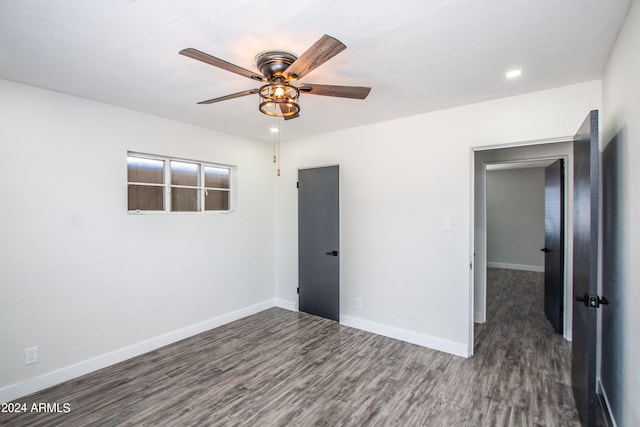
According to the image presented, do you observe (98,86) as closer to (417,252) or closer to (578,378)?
(417,252)

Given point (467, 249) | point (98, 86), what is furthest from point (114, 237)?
point (467, 249)

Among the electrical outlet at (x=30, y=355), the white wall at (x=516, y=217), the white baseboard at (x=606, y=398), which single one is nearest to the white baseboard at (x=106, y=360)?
the electrical outlet at (x=30, y=355)

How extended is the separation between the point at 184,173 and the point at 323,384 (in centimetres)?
284

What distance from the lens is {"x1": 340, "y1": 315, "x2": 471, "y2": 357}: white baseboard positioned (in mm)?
3100

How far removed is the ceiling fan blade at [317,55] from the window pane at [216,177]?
249 centimetres

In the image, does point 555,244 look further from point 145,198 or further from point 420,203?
point 145,198

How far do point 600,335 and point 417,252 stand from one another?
1602 mm

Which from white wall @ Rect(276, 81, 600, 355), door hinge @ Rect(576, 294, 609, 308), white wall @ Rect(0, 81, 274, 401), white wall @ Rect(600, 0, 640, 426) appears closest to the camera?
white wall @ Rect(600, 0, 640, 426)

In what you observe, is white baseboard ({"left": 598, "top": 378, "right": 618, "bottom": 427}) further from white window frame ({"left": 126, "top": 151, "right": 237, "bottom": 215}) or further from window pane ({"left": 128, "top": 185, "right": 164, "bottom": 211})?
window pane ({"left": 128, "top": 185, "right": 164, "bottom": 211})

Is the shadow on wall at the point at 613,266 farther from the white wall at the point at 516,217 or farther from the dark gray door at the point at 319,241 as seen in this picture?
the white wall at the point at 516,217

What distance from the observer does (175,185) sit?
3555mm

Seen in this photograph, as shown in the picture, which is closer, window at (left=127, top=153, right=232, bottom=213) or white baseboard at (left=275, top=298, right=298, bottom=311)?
window at (left=127, top=153, right=232, bottom=213)

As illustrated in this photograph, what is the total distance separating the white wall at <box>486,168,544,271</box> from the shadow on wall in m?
5.94

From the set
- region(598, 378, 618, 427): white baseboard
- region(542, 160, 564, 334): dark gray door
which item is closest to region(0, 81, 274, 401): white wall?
region(598, 378, 618, 427): white baseboard
